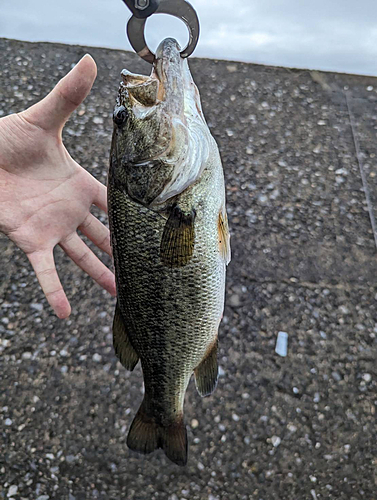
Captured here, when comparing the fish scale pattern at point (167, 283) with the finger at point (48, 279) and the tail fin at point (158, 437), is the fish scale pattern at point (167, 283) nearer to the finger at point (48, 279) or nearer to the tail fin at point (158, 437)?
the tail fin at point (158, 437)

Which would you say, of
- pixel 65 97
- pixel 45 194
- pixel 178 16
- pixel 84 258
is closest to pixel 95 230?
pixel 84 258

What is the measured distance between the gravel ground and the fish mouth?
1.26 metres

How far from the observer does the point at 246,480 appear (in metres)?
1.77

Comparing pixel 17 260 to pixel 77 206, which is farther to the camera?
pixel 17 260

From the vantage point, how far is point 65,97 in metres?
1.43

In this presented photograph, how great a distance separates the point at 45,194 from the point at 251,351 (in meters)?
1.19

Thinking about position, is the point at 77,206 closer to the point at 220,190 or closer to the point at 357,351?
the point at 220,190

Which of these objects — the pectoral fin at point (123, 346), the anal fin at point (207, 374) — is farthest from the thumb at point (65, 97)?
the anal fin at point (207, 374)

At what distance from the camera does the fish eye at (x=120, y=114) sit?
1.17 m

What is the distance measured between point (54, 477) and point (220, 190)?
1.40m

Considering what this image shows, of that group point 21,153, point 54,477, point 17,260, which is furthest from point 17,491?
point 21,153

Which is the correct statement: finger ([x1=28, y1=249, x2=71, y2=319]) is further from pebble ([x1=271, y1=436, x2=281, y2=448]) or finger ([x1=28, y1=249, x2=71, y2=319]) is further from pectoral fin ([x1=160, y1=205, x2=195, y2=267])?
pebble ([x1=271, y1=436, x2=281, y2=448])

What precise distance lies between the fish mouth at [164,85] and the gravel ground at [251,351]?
126 centimetres

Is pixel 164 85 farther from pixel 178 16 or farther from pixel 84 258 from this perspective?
pixel 84 258
